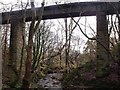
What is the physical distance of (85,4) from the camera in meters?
20.5

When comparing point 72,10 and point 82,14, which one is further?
point 82,14

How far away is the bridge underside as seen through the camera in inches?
779

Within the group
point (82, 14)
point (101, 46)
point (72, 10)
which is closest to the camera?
point (101, 46)

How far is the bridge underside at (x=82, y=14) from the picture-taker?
19.8 m

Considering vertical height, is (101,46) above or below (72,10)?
below

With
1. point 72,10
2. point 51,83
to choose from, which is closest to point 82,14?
point 72,10

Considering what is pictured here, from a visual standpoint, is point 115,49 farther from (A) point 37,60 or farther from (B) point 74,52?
(B) point 74,52

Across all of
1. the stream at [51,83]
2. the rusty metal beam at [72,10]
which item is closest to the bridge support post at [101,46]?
the rusty metal beam at [72,10]

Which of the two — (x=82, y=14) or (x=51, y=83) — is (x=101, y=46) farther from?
(x=51, y=83)

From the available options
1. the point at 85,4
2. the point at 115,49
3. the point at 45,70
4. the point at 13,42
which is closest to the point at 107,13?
the point at 85,4

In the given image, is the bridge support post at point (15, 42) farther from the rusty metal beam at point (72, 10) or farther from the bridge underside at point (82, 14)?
the rusty metal beam at point (72, 10)

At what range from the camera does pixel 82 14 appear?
21.3m

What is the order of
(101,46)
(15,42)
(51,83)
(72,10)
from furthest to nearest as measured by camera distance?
1. (51,83)
2. (15,42)
3. (72,10)
4. (101,46)

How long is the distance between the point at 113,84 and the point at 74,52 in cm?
2267
